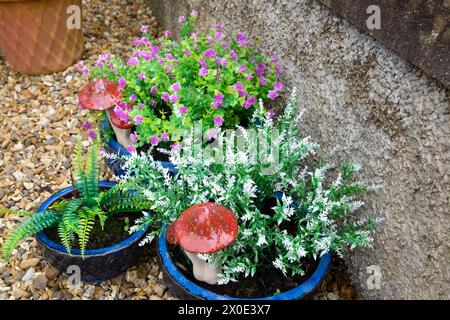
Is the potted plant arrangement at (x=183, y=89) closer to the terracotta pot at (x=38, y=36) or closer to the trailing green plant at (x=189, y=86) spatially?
the trailing green plant at (x=189, y=86)

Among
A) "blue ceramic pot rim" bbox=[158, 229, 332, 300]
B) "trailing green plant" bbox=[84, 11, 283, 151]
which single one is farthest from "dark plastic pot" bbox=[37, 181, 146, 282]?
"trailing green plant" bbox=[84, 11, 283, 151]

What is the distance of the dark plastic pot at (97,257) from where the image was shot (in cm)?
231

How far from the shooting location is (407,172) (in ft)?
6.45

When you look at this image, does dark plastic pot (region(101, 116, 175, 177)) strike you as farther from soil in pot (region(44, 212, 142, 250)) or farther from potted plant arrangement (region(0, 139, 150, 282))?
soil in pot (region(44, 212, 142, 250))

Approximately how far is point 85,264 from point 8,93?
2.09m

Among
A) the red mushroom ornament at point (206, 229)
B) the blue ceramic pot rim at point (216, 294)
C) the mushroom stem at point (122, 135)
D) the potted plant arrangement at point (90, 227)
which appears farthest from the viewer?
the mushroom stem at point (122, 135)

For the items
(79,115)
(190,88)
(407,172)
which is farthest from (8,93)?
(407,172)

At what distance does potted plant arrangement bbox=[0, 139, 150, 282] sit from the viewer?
2277 mm

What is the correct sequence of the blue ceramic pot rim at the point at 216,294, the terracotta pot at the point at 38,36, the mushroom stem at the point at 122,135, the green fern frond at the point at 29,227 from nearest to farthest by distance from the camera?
the blue ceramic pot rim at the point at 216,294 < the green fern frond at the point at 29,227 < the mushroom stem at the point at 122,135 < the terracotta pot at the point at 38,36

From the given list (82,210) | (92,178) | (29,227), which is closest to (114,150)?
(92,178)

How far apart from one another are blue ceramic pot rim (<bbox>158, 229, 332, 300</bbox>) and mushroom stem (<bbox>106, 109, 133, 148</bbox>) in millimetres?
724

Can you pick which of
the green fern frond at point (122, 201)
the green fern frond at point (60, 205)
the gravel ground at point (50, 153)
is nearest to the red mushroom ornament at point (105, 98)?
the green fern frond at point (122, 201)

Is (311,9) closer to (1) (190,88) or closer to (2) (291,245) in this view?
(1) (190,88)

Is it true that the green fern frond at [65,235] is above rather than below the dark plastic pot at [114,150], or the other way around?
below
